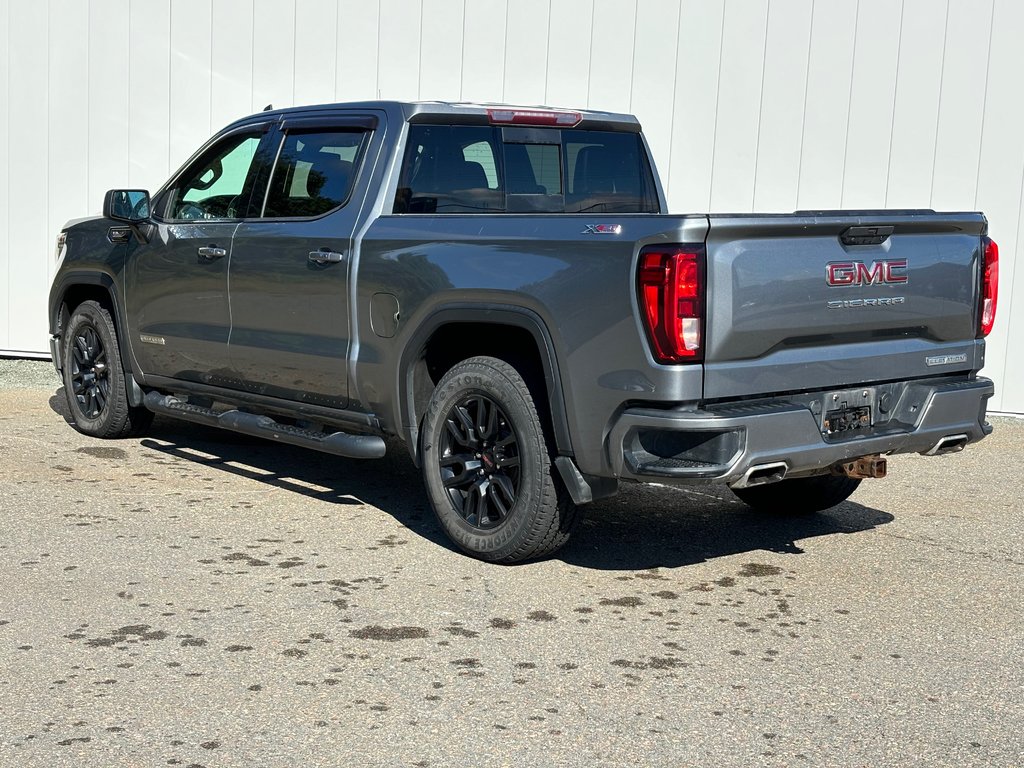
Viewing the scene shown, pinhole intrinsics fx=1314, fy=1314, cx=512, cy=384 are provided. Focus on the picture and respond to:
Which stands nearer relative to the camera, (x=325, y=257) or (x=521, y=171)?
(x=325, y=257)

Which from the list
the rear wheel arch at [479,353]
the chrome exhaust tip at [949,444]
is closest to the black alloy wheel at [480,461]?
the rear wheel arch at [479,353]

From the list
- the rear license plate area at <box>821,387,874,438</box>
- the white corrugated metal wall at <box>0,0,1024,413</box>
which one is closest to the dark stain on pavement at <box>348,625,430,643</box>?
the rear license plate area at <box>821,387,874,438</box>

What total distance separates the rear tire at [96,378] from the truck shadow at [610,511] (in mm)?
221

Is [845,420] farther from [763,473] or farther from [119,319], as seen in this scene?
[119,319]

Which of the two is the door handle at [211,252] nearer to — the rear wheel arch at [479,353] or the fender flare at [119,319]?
the fender flare at [119,319]

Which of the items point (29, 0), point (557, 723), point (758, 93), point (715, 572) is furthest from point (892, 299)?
point (29, 0)

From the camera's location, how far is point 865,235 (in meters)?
4.86

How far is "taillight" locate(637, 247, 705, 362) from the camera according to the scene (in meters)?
4.47

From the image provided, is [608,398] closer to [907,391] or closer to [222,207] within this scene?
[907,391]

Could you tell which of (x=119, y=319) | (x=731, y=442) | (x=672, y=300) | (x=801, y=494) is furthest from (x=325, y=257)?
(x=801, y=494)

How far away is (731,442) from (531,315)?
940mm

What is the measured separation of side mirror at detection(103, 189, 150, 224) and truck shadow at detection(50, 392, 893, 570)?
1391 millimetres

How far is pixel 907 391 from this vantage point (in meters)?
5.16

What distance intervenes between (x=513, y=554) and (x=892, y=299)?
69.6 inches
